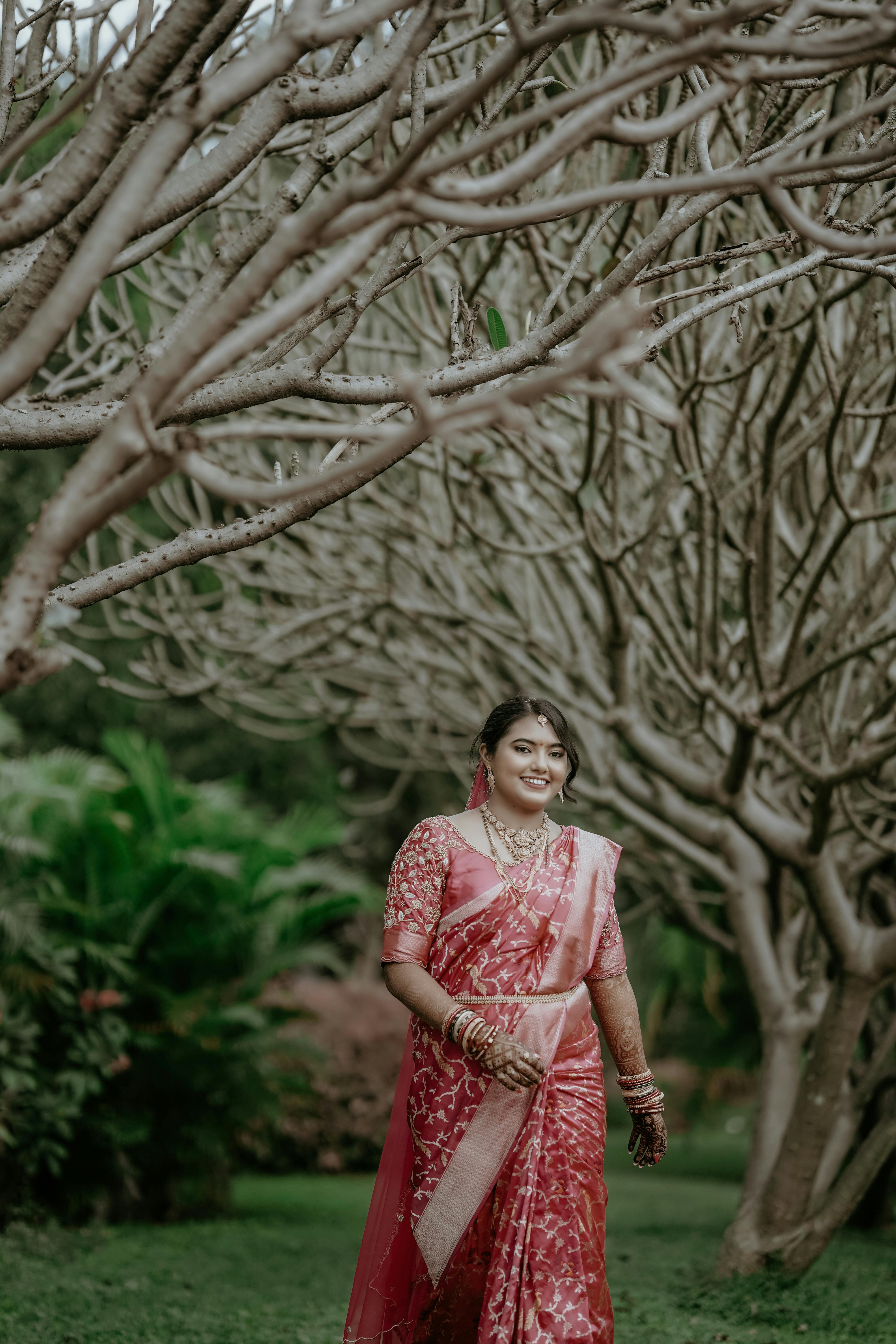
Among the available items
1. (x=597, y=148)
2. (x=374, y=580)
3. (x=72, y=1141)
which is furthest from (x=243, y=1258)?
(x=597, y=148)

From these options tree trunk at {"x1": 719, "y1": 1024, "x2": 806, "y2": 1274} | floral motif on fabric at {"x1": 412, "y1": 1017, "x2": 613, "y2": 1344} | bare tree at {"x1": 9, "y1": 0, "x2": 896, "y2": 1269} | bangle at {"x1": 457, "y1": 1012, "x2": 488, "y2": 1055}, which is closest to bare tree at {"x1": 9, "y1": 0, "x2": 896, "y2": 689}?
bare tree at {"x1": 9, "y1": 0, "x2": 896, "y2": 1269}

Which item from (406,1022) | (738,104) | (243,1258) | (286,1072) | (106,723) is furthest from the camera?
(106,723)

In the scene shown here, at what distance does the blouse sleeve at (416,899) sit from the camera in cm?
312

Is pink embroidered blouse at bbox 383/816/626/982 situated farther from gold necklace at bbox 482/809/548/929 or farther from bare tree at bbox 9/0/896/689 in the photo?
bare tree at bbox 9/0/896/689

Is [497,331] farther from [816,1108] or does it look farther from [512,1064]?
[816,1108]

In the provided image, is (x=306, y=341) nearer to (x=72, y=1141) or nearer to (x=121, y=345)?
(x=121, y=345)

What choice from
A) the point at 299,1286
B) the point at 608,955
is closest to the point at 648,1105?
the point at 608,955

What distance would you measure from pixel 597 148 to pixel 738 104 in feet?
1.73

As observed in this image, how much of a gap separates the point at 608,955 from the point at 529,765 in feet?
1.82

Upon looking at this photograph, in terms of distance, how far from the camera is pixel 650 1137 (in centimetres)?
322

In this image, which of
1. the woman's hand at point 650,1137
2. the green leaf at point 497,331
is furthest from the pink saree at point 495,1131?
the green leaf at point 497,331

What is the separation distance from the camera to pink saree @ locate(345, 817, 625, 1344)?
2.93m

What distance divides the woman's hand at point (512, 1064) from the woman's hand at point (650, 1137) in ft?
1.63

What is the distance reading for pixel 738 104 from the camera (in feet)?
14.1
